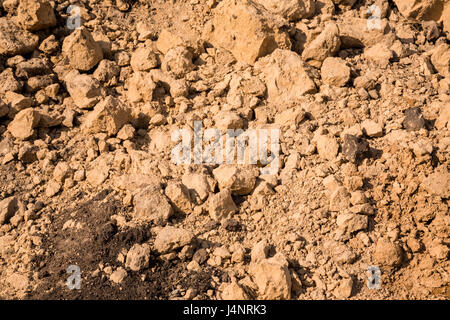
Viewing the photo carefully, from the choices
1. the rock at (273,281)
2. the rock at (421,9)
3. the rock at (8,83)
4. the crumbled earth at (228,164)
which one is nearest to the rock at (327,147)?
the crumbled earth at (228,164)

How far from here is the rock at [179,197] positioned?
3320mm

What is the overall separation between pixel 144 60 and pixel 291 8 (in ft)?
4.58

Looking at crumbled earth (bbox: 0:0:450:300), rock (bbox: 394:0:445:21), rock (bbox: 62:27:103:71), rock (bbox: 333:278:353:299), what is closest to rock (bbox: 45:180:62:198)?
crumbled earth (bbox: 0:0:450:300)

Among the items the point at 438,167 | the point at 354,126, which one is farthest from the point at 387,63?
the point at 438,167

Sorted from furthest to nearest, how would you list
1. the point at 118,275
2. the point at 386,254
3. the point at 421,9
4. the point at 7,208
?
the point at 421,9, the point at 7,208, the point at 386,254, the point at 118,275

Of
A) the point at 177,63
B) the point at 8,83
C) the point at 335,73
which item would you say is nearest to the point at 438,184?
the point at 335,73

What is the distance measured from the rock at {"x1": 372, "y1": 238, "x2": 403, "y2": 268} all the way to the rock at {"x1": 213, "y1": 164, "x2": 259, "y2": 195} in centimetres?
95

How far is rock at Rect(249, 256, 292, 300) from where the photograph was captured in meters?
2.91

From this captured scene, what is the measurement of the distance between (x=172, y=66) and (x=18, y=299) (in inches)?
85.2

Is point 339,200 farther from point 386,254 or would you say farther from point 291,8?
point 291,8

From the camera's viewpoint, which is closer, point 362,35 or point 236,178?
point 236,178

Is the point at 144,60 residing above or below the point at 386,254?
above

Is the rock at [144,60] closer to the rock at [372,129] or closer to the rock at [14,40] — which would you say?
the rock at [14,40]

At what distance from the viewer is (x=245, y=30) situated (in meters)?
4.11
